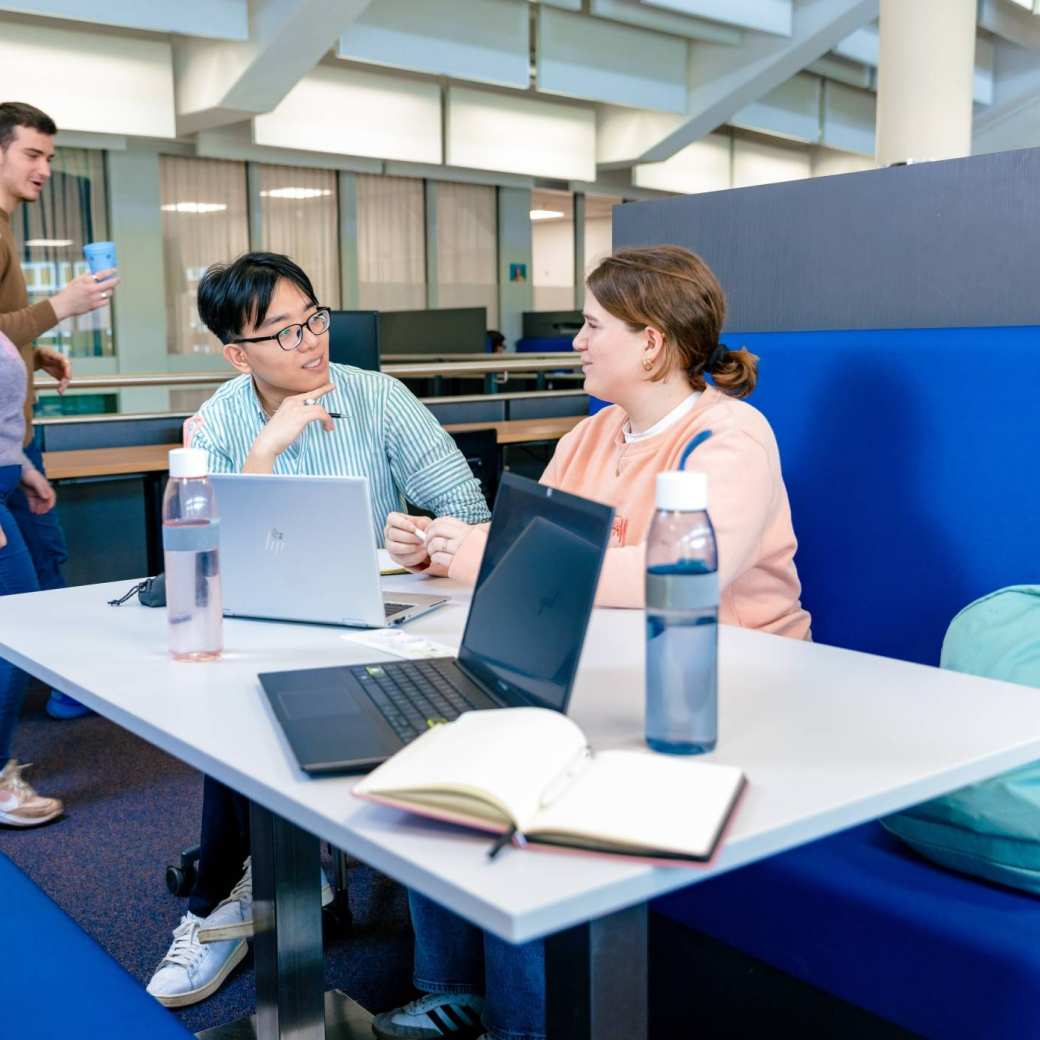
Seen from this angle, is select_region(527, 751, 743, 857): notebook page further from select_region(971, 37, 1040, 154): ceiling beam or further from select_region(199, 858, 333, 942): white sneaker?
select_region(971, 37, 1040, 154): ceiling beam

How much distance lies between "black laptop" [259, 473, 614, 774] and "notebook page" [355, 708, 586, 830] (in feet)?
0.25

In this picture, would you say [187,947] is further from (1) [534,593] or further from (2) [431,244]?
(2) [431,244]

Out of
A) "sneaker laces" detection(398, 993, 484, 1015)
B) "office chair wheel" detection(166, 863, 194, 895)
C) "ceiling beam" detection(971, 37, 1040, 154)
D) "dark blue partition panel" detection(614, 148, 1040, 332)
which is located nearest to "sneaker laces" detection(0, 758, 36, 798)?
"office chair wheel" detection(166, 863, 194, 895)

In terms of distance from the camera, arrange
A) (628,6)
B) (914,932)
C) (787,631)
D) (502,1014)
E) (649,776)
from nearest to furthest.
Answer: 1. (649,776)
2. (914,932)
3. (502,1014)
4. (787,631)
5. (628,6)

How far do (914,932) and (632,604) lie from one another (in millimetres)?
542

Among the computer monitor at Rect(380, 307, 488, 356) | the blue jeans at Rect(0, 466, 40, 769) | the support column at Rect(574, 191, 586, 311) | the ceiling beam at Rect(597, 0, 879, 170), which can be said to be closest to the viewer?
the blue jeans at Rect(0, 466, 40, 769)

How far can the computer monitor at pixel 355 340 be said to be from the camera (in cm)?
400

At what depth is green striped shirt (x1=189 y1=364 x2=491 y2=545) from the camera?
225cm

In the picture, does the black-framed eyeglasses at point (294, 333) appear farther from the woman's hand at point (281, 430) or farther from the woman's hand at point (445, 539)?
the woman's hand at point (445, 539)

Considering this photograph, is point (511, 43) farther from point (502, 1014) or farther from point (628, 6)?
point (502, 1014)

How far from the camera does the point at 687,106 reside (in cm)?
934

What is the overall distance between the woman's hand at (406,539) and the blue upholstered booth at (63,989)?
2.35ft

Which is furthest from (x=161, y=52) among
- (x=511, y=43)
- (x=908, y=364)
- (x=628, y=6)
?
(x=908, y=364)

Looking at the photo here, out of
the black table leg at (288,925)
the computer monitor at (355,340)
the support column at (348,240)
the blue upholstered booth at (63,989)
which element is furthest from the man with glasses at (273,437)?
the support column at (348,240)
